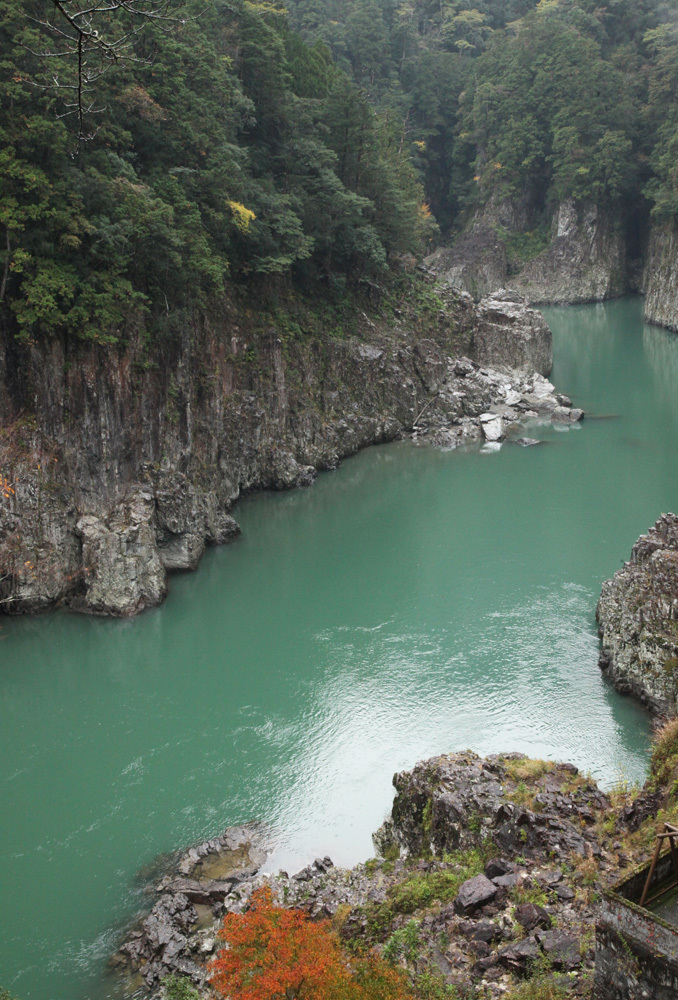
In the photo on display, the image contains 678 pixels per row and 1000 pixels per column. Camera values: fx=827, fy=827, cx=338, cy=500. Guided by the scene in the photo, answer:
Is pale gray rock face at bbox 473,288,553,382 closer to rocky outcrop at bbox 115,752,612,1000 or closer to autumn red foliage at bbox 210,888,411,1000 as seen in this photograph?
rocky outcrop at bbox 115,752,612,1000

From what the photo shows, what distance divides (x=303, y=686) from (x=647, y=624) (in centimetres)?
786

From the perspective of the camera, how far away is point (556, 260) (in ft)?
225

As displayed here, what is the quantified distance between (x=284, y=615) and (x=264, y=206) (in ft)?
50.9

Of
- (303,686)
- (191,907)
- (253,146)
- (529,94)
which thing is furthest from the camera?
(529,94)

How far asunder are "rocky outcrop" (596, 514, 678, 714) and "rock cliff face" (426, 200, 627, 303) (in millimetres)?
49712

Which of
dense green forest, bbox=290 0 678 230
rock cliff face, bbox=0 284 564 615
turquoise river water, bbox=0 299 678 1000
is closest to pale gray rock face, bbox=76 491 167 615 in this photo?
rock cliff face, bbox=0 284 564 615

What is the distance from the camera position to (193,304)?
1043 inches

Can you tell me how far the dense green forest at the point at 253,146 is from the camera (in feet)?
69.1

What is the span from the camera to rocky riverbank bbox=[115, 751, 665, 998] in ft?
30.7

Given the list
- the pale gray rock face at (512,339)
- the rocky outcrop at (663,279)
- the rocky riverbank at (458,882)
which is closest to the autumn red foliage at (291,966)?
the rocky riverbank at (458,882)

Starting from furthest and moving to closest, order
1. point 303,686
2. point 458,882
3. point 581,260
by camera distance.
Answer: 1. point 581,260
2. point 303,686
3. point 458,882

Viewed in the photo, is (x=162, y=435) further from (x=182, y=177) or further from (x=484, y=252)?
(x=484, y=252)

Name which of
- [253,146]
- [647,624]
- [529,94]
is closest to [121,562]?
[647,624]

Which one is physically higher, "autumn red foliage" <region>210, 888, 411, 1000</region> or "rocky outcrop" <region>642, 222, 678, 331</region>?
"rocky outcrop" <region>642, 222, 678, 331</region>
